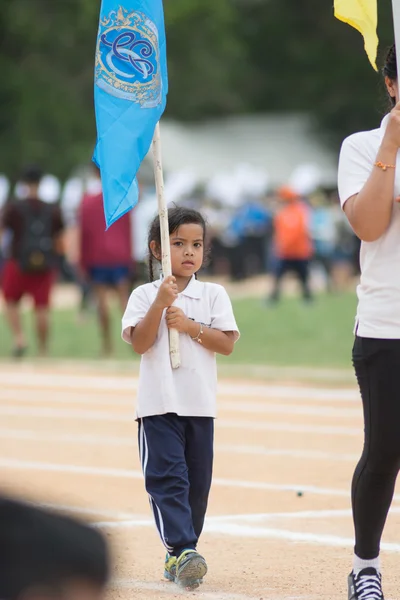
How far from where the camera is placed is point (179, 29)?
196 ft

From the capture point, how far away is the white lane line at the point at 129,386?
12.1m

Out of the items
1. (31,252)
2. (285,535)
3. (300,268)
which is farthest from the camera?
(300,268)

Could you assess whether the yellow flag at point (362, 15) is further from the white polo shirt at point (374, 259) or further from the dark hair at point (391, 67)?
the white polo shirt at point (374, 259)

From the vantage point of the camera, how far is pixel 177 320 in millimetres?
5480

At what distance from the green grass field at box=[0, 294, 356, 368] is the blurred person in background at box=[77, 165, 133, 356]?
65 centimetres

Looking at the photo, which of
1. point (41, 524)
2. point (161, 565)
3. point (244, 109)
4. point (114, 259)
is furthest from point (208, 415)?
point (244, 109)

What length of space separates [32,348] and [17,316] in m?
1.38

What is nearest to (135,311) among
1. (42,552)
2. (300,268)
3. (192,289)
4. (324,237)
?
(192,289)

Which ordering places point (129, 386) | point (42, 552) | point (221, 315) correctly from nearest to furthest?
point (42, 552), point (221, 315), point (129, 386)

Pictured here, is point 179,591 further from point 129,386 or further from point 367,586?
point 129,386

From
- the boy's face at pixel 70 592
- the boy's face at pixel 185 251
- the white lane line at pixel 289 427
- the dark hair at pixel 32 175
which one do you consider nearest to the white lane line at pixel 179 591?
the boy's face at pixel 185 251

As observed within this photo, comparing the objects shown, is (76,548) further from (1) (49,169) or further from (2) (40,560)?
(1) (49,169)

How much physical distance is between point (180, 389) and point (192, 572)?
72 cm

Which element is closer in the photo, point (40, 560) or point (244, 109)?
point (40, 560)
